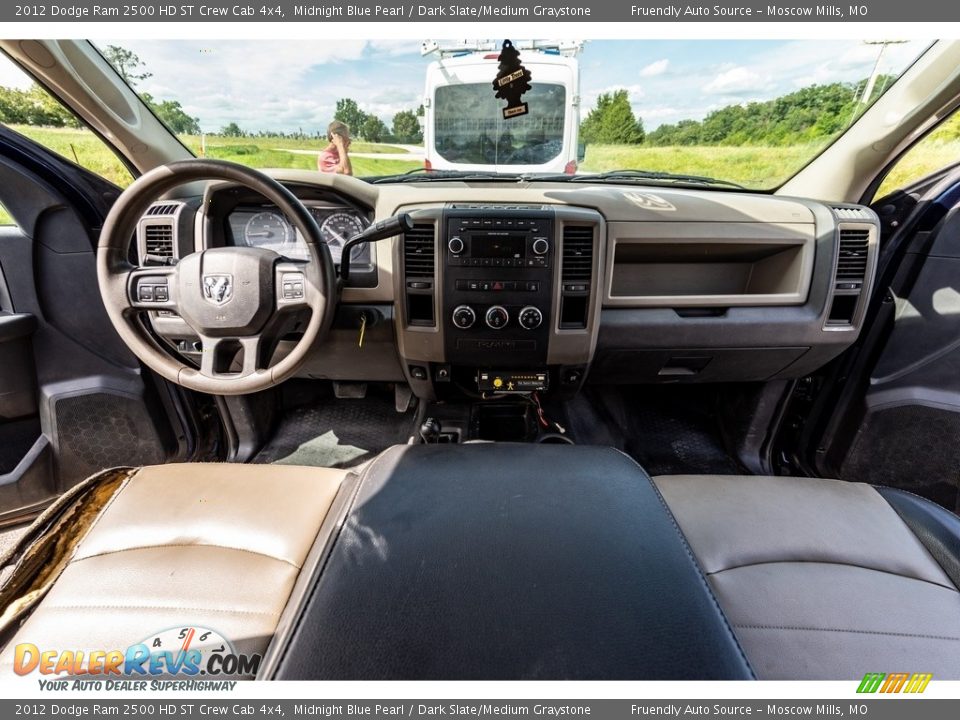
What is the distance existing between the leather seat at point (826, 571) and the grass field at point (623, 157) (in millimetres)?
1429

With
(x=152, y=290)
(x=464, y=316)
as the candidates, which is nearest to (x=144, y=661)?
(x=152, y=290)

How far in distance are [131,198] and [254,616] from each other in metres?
1.26

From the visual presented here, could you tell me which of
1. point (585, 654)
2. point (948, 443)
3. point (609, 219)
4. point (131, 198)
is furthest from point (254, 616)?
point (948, 443)

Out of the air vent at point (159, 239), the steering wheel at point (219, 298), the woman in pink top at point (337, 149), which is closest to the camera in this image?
the steering wheel at point (219, 298)

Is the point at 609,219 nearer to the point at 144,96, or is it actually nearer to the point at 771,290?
the point at 771,290

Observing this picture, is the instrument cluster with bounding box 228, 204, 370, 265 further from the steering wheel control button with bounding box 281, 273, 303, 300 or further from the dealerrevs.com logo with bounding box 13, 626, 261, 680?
the dealerrevs.com logo with bounding box 13, 626, 261, 680

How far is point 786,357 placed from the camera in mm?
2004

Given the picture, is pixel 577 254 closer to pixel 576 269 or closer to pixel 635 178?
pixel 576 269

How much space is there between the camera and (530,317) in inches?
69.1

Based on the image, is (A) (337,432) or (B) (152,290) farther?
(A) (337,432)

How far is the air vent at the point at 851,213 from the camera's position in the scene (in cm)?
182

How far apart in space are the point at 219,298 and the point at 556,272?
114cm

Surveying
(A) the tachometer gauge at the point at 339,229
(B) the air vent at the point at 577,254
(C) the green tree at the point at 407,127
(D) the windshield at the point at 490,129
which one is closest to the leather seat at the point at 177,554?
(A) the tachometer gauge at the point at 339,229

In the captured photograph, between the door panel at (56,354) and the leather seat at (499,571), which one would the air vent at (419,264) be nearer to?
the leather seat at (499,571)
